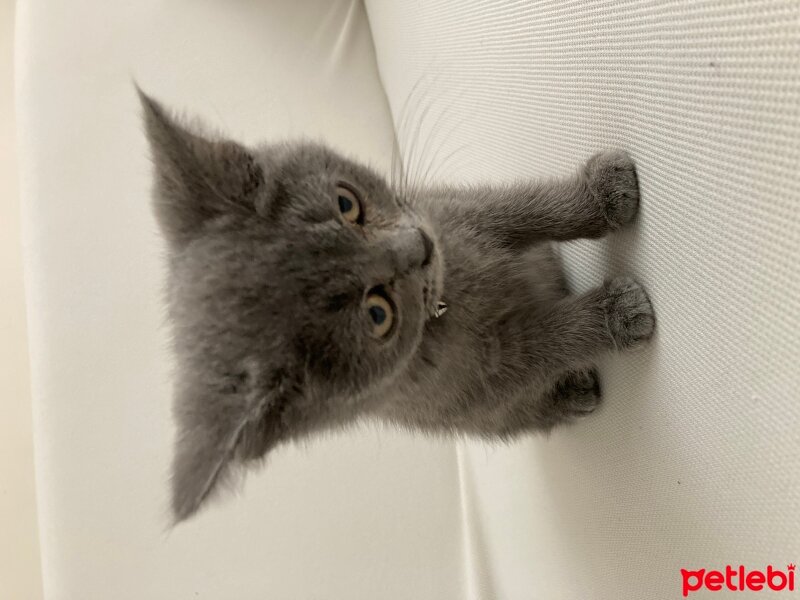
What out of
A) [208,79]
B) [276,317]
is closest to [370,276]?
[276,317]

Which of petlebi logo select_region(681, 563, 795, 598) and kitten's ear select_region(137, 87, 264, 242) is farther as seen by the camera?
kitten's ear select_region(137, 87, 264, 242)

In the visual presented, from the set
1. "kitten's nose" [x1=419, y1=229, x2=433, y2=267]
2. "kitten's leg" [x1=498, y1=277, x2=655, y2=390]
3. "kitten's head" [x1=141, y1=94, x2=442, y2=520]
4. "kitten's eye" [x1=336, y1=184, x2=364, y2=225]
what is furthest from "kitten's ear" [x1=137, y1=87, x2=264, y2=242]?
"kitten's leg" [x1=498, y1=277, x2=655, y2=390]

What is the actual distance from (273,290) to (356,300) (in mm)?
106

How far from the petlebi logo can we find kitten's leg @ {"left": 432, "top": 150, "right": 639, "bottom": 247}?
0.46 metres

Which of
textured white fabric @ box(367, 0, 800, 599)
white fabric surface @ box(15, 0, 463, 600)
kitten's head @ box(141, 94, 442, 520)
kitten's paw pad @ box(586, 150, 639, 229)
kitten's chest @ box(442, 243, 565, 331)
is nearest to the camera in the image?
textured white fabric @ box(367, 0, 800, 599)

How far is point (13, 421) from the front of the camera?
1.68 m

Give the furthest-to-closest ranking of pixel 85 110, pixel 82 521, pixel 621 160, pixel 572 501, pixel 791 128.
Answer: pixel 85 110 < pixel 82 521 < pixel 572 501 < pixel 621 160 < pixel 791 128

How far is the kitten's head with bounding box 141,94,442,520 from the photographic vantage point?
2.27 feet

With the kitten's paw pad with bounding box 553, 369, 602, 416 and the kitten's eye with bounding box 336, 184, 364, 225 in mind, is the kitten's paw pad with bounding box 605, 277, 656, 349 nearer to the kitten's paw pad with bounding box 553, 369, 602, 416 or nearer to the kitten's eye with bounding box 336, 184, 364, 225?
the kitten's paw pad with bounding box 553, 369, 602, 416

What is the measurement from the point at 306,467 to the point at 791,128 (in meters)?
1.21

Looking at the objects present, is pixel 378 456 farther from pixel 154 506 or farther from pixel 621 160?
pixel 621 160

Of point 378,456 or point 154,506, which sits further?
point 378,456

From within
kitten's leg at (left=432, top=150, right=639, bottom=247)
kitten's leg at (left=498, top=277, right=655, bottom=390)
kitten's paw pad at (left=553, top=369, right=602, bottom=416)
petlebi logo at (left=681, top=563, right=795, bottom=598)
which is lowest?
petlebi logo at (left=681, top=563, right=795, bottom=598)

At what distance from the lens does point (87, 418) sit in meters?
1.38
